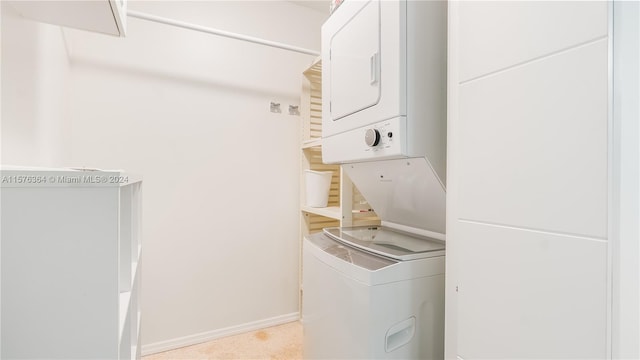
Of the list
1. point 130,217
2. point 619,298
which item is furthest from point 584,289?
point 130,217

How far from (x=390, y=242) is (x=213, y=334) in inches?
A: 69.3

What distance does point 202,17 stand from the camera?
7.77ft

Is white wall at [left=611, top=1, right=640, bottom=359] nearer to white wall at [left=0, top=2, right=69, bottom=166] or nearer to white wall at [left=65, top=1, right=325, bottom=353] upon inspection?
white wall at [left=0, top=2, right=69, bottom=166]

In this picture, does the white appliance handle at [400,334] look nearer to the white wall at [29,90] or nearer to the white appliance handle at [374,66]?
the white appliance handle at [374,66]

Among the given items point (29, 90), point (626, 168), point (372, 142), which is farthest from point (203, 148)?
point (626, 168)

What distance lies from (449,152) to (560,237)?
0.41 metres

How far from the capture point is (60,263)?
60 centimetres

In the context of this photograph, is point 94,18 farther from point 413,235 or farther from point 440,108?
point 413,235

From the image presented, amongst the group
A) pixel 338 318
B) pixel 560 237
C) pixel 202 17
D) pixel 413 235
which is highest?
pixel 202 17

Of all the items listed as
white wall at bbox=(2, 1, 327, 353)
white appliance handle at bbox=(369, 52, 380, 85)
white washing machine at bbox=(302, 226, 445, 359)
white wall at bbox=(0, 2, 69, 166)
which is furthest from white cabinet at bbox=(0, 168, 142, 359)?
white wall at bbox=(2, 1, 327, 353)

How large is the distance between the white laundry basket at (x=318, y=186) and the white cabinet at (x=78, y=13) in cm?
152

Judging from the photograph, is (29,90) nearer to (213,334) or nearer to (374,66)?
(374,66)

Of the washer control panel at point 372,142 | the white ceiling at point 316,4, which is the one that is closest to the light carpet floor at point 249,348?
the washer control panel at point 372,142

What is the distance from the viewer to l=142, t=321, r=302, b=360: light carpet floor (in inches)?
84.8
